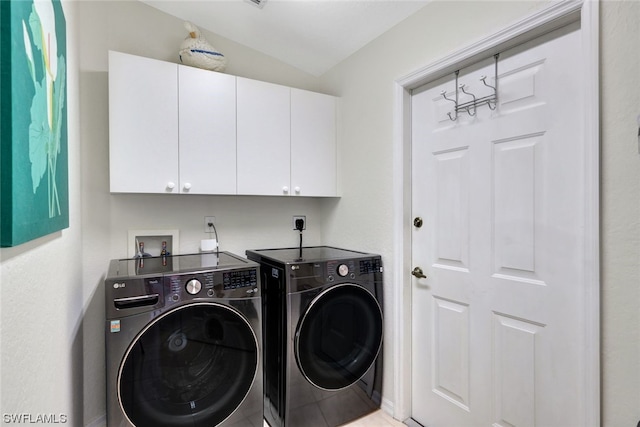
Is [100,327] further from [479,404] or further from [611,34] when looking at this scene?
[611,34]

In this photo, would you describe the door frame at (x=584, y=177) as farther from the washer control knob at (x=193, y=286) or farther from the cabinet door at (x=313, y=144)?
the washer control knob at (x=193, y=286)

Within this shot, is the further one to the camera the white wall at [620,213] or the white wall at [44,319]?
the white wall at [620,213]

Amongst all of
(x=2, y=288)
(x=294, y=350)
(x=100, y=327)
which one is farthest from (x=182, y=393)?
(x=2, y=288)

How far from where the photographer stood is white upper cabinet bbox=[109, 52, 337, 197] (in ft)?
5.76

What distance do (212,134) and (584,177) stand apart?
6.12 feet

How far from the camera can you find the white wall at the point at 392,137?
111 centimetres

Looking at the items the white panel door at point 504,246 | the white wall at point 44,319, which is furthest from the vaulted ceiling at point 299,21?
the white wall at point 44,319

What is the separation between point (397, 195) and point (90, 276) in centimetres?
191

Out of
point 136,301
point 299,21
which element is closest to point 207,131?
point 299,21

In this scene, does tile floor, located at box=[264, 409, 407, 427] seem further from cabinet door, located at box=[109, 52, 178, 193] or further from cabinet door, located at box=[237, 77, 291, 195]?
cabinet door, located at box=[109, 52, 178, 193]

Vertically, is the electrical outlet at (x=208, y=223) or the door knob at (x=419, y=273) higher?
the electrical outlet at (x=208, y=223)

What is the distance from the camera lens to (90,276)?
6.26ft

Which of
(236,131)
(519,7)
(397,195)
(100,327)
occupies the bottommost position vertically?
(100,327)

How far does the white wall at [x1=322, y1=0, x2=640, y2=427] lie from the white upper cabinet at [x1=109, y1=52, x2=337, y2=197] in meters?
0.26
